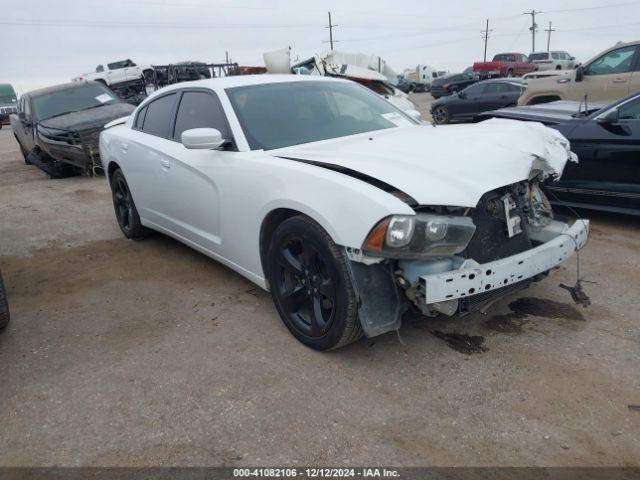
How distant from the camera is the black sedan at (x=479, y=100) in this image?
15.5m

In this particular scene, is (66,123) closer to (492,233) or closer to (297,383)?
(297,383)

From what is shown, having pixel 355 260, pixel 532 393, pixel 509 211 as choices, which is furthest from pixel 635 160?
pixel 355 260

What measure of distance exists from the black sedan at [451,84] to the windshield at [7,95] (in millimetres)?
23354

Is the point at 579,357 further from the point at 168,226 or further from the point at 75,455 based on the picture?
the point at 168,226

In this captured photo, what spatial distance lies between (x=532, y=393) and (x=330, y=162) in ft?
5.21

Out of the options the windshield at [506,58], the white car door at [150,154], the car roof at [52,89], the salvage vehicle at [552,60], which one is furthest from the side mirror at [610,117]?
the windshield at [506,58]

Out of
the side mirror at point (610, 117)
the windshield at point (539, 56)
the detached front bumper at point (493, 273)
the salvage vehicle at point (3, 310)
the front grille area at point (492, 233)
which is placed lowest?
the salvage vehicle at point (3, 310)

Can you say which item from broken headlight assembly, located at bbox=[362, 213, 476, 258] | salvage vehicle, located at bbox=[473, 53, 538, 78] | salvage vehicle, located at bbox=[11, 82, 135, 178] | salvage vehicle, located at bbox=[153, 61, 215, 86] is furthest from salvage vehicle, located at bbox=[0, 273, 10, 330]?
salvage vehicle, located at bbox=[473, 53, 538, 78]

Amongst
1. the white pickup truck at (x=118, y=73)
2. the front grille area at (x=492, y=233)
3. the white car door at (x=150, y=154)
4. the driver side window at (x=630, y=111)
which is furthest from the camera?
the white pickup truck at (x=118, y=73)

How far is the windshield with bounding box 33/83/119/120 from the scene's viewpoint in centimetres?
1034

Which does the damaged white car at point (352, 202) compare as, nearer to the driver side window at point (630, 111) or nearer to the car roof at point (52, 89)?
the driver side window at point (630, 111)

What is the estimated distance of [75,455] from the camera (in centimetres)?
239

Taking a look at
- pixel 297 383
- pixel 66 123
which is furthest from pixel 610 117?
pixel 66 123

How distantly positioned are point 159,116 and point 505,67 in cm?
3274
